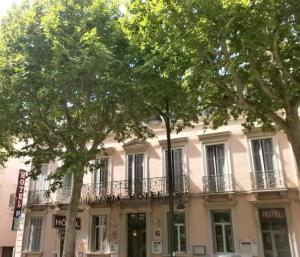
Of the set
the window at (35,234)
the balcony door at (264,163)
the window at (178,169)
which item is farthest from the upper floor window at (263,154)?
the window at (35,234)

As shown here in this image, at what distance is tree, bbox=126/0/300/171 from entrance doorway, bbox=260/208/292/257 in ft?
18.8

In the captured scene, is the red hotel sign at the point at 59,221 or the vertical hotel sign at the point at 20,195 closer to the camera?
the red hotel sign at the point at 59,221

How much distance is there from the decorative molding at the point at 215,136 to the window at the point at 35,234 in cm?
1100

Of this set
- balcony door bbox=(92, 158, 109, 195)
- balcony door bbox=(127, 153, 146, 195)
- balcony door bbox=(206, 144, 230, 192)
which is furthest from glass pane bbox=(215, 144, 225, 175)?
balcony door bbox=(92, 158, 109, 195)

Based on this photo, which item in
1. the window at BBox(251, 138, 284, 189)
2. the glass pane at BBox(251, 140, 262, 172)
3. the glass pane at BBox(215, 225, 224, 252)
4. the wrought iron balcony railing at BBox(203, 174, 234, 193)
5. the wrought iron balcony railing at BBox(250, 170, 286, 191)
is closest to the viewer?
the wrought iron balcony railing at BBox(250, 170, 286, 191)

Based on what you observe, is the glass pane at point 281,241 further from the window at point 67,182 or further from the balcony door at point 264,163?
the window at point 67,182

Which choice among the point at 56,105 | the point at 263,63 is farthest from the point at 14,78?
the point at 263,63

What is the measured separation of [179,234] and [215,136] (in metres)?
5.23

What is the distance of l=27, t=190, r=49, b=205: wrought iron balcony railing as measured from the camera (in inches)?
885

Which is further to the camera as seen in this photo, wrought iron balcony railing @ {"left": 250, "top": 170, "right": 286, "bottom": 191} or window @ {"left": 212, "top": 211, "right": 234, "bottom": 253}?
window @ {"left": 212, "top": 211, "right": 234, "bottom": 253}

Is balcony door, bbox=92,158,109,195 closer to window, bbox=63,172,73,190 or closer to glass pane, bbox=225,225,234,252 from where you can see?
window, bbox=63,172,73,190

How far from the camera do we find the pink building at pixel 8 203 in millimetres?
26250

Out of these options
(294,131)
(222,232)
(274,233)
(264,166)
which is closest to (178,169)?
(222,232)

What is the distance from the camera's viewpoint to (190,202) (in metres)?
18.5
